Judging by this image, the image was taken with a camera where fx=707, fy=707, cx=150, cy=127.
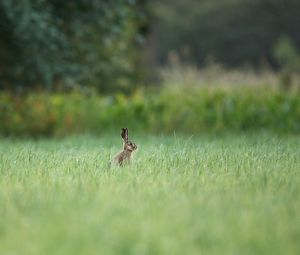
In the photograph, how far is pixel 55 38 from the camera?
1667cm

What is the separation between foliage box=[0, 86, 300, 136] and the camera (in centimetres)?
1466

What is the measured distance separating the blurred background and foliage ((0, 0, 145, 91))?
3 centimetres

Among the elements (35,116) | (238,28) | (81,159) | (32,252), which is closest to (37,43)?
(35,116)

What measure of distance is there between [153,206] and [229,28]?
47206 millimetres

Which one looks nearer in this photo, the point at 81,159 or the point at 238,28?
the point at 81,159

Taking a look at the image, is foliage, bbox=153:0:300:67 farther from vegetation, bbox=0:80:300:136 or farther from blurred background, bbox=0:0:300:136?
vegetation, bbox=0:80:300:136

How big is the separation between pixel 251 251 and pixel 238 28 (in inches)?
1876

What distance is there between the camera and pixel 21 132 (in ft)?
48.1

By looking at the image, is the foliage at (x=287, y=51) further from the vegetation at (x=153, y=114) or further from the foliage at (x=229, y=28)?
the vegetation at (x=153, y=114)

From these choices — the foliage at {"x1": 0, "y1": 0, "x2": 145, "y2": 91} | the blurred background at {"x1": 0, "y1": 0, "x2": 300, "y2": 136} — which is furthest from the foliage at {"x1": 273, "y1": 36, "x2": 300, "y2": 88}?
the foliage at {"x1": 0, "y1": 0, "x2": 145, "y2": 91}

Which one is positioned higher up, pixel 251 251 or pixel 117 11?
pixel 117 11

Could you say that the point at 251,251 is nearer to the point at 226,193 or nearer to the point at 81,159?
the point at 226,193

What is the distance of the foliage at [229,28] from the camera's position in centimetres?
4925

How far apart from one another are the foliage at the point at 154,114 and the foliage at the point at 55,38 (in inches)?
65.6
